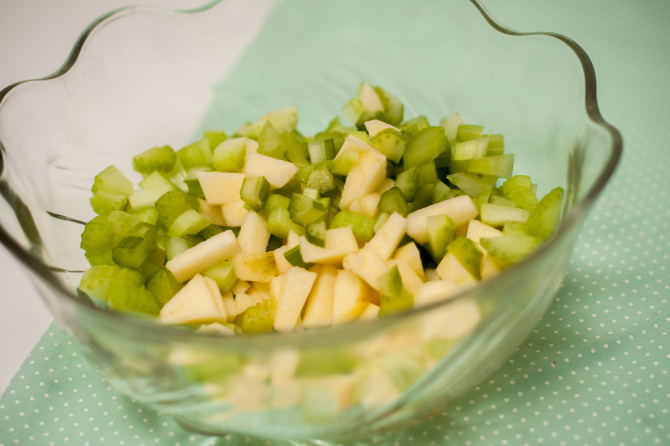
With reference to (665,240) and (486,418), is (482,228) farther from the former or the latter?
(665,240)

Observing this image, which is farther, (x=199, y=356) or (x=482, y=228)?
(x=482, y=228)

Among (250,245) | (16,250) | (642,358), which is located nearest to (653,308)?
(642,358)

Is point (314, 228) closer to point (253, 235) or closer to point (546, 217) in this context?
point (253, 235)

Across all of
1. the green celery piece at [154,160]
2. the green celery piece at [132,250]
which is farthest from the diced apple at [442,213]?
the green celery piece at [154,160]

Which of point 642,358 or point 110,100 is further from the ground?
point 110,100

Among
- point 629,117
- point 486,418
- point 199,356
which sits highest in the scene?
point 199,356

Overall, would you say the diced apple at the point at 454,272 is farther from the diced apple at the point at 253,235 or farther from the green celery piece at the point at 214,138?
the green celery piece at the point at 214,138

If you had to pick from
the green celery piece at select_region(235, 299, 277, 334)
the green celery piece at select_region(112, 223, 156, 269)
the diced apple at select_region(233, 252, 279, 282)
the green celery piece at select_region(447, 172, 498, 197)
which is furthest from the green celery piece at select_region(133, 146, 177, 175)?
the green celery piece at select_region(447, 172, 498, 197)
